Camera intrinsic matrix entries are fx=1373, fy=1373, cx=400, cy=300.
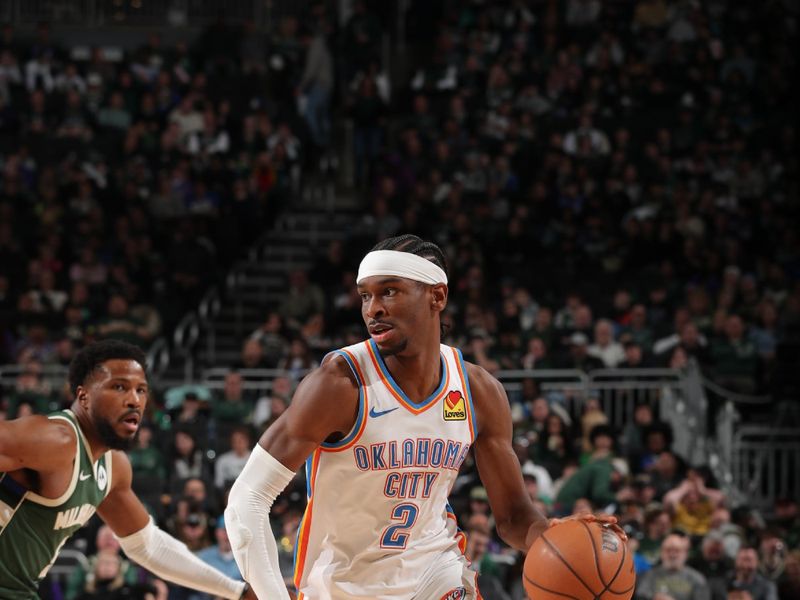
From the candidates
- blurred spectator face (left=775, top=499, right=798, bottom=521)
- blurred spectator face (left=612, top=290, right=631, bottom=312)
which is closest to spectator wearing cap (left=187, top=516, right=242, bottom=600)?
blurred spectator face (left=775, top=499, right=798, bottom=521)

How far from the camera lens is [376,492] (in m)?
4.88

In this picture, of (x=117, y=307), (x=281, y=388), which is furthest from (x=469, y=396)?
(x=117, y=307)

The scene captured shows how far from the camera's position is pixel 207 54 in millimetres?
20297

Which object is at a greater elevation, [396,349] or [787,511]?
[396,349]

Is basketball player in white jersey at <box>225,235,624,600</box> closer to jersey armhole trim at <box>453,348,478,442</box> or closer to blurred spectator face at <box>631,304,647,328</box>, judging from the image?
jersey armhole trim at <box>453,348,478,442</box>

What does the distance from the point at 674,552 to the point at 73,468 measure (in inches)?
235

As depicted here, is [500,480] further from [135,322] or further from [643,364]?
[135,322]

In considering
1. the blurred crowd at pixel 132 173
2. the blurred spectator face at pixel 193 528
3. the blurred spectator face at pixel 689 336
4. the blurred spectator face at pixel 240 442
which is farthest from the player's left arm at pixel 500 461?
the blurred crowd at pixel 132 173

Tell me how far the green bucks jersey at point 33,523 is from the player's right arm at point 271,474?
1009 millimetres

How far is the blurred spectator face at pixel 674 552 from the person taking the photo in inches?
402

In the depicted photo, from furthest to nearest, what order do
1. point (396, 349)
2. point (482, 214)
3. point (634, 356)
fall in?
point (482, 214) < point (634, 356) < point (396, 349)

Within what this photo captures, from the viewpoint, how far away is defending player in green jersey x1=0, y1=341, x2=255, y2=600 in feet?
17.3

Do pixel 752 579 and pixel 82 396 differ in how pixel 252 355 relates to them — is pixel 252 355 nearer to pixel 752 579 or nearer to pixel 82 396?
pixel 752 579

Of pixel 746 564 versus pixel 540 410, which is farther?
pixel 540 410
